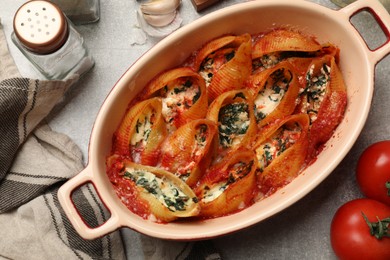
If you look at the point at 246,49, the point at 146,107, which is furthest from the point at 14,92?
the point at 246,49

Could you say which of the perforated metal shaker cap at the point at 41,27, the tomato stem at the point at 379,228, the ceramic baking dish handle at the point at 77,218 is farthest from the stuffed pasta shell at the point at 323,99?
the perforated metal shaker cap at the point at 41,27

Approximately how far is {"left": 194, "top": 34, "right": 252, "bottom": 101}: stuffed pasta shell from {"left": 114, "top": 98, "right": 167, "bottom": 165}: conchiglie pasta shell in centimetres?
15

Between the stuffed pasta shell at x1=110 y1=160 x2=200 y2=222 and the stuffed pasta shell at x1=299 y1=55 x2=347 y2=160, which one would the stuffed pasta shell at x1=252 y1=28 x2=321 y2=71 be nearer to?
the stuffed pasta shell at x1=299 y1=55 x2=347 y2=160

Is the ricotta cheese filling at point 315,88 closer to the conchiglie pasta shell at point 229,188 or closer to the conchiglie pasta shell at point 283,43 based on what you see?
the conchiglie pasta shell at point 283,43

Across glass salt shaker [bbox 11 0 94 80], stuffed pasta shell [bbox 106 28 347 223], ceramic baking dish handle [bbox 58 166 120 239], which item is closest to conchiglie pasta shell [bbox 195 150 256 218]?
stuffed pasta shell [bbox 106 28 347 223]

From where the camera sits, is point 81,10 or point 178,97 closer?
point 178,97

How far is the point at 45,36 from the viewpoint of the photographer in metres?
1.43

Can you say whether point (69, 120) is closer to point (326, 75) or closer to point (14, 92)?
point (14, 92)

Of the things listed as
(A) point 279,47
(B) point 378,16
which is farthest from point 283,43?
(B) point 378,16

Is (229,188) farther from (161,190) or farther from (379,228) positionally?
(379,228)

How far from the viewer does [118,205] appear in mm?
1385

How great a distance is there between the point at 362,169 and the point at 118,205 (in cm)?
63

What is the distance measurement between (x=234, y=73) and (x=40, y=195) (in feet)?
2.01

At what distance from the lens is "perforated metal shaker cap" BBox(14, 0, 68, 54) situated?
143 centimetres
